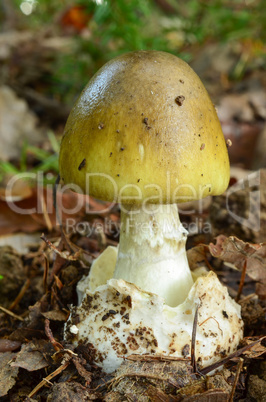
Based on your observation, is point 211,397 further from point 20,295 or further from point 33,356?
point 20,295

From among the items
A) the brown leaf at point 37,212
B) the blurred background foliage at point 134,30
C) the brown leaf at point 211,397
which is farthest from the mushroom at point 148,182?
the blurred background foliage at point 134,30

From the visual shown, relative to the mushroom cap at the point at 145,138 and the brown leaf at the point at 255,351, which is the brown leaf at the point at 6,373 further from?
the brown leaf at the point at 255,351

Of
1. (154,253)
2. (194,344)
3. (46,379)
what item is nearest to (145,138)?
(154,253)

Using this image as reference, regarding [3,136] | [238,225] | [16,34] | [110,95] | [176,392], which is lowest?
[176,392]

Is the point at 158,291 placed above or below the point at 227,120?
below

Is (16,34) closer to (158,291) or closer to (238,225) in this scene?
(238,225)

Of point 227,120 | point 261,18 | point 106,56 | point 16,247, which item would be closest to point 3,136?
point 106,56
